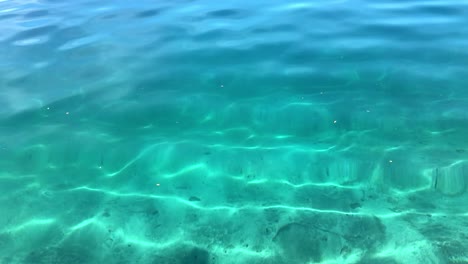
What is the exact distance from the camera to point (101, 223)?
370 centimetres

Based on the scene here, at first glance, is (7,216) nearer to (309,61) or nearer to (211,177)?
(211,177)

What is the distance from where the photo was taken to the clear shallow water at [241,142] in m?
3.46

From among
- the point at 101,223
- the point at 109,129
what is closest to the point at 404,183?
the point at 101,223

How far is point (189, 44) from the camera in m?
6.71

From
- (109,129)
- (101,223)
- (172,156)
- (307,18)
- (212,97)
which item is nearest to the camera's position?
(101,223)

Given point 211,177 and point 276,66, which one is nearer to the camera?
point 211,177

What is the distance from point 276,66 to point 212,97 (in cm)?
123

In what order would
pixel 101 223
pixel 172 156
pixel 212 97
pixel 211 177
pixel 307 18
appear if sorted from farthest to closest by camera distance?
pixel 307 18 < pixel 212 97 < pixel 172 156 < pixel 211 177 < pixel 101 223

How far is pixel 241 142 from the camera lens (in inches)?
181

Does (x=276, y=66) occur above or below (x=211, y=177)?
above

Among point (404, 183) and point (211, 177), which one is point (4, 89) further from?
point (404, 183)

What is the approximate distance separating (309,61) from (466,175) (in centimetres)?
279

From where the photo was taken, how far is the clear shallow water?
11.4 feet

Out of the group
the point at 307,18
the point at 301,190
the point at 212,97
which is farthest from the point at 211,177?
the point at 307,18
